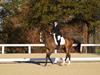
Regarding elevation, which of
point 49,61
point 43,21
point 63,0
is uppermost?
point 63,0

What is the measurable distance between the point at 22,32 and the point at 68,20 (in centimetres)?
431

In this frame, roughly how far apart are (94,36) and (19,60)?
13.9m

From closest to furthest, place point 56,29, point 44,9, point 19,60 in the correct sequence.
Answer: point 56,29, point 19,60, point 44,9

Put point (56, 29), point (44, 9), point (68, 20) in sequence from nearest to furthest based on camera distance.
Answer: point (56, 29) → point (44, 9) → point (68, 20)

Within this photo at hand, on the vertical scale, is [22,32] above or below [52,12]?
below

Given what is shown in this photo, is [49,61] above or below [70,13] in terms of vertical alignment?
below

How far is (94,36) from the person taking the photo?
28.2 m

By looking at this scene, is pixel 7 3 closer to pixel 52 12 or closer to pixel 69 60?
pixel 52 12

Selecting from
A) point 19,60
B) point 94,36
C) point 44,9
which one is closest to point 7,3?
point 44,9

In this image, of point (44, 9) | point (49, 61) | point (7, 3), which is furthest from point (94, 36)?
point (49, 61)

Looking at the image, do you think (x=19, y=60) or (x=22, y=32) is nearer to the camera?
(x=19, y=60)

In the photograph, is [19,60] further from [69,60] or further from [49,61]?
[69,60]

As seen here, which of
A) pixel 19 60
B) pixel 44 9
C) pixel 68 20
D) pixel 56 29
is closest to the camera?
pixel 56 29

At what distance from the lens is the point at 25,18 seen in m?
27.6
